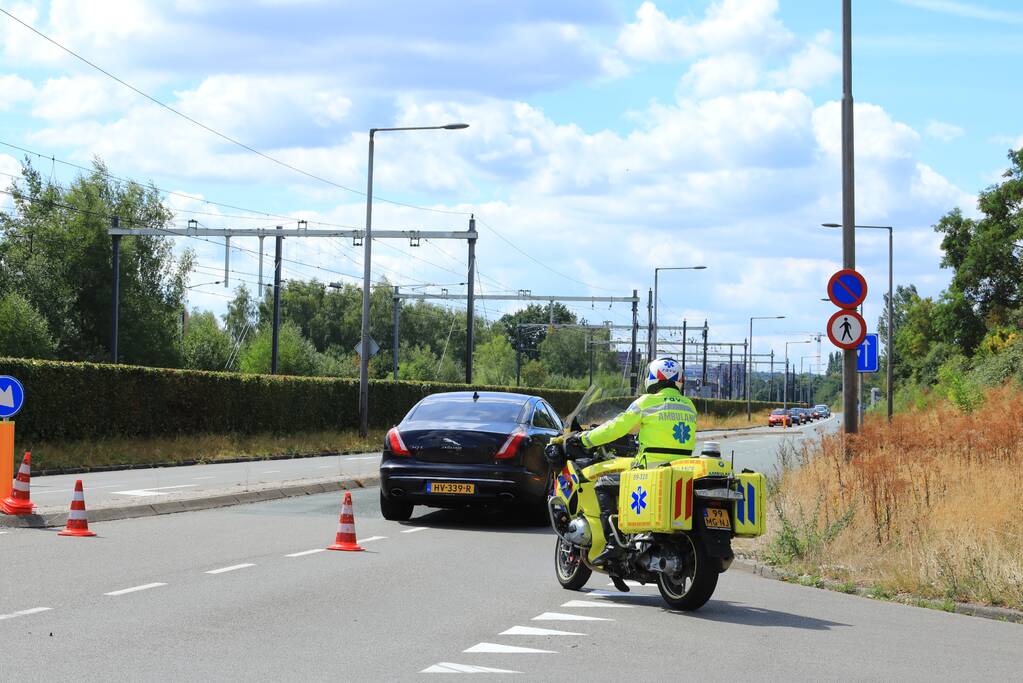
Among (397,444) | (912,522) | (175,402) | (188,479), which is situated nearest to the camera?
(912,522)

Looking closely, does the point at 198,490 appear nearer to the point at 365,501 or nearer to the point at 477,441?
the point at 365,501

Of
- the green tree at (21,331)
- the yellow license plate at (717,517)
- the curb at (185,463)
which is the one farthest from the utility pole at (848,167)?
the green tree at (21,331)

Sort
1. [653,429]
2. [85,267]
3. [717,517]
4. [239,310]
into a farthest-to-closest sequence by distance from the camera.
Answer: [239,310] → [85,267] → [653,429] → [717,517]

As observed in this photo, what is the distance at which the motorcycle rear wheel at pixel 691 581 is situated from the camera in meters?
9.56

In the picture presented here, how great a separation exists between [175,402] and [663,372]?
2585cm

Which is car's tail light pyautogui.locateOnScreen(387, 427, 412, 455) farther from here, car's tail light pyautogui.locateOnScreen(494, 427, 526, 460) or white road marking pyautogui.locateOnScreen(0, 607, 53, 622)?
white road marking pyautogui.locateOnScreen(0, 607, 53, 622)

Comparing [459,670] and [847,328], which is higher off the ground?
[847,328]

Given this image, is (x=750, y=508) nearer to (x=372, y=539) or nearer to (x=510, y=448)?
(x=372, y=539)

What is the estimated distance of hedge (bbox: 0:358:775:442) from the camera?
2897 centimetres

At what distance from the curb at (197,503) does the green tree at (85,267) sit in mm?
41468

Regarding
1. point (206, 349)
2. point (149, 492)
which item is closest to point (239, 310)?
point (206, 349)

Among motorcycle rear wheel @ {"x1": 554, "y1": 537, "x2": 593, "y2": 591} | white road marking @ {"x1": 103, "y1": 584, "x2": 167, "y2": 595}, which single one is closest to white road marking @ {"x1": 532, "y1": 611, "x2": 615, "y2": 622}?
motorcycle rear wheel @ {"x1": 554, "y1": 537, "x2": 593, "y2": 591}

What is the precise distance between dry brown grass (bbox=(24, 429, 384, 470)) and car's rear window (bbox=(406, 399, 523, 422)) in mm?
13617

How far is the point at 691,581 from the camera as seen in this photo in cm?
970
